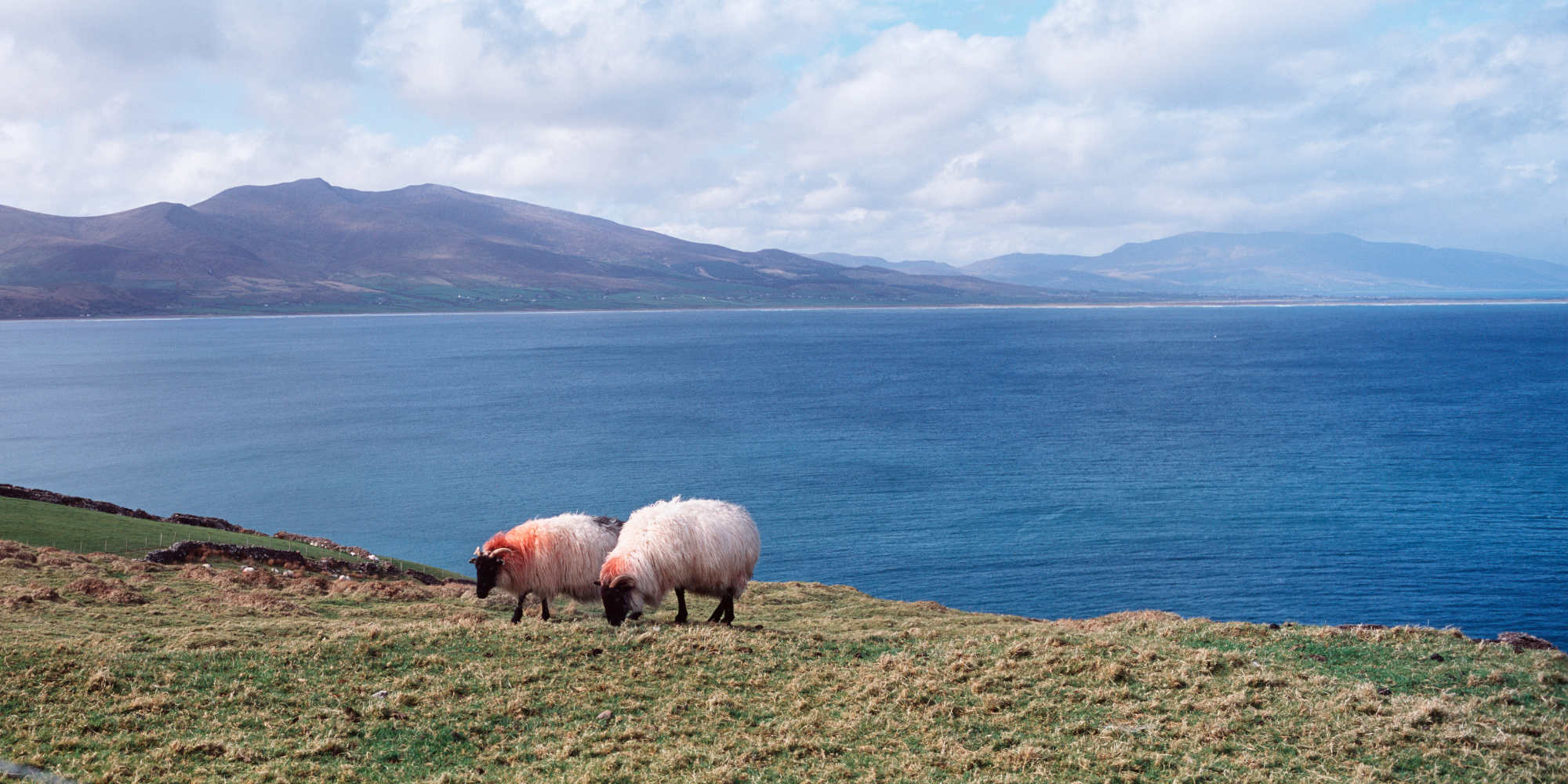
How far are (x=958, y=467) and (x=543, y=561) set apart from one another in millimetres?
51815

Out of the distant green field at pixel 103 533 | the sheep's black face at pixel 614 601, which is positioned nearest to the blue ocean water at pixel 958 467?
the distant green field at pixel 103 533

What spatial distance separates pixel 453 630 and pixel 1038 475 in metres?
54.0

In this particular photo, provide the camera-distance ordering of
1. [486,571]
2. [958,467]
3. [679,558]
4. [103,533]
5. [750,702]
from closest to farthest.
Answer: [750,702] < [679,558] < [486,571] < [103,533] < [958,467]

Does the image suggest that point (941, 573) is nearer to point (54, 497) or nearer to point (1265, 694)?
point (1265, 694)

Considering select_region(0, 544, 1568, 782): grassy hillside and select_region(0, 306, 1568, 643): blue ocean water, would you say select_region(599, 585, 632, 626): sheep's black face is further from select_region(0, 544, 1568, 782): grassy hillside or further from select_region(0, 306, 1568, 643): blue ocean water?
select_region(0, 306, 1568, 643): blue ocean water

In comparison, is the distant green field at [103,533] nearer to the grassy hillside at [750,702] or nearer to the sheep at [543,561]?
the grassy hillside at [750,702]

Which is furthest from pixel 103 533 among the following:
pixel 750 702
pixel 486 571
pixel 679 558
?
pixel 750 702

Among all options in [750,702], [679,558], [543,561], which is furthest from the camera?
[543,561]

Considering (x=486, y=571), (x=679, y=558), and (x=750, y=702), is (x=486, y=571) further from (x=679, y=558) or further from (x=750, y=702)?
(x=750, y=702)

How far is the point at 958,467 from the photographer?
6731 cm

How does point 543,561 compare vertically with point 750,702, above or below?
above

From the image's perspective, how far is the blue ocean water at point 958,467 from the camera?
142 feet

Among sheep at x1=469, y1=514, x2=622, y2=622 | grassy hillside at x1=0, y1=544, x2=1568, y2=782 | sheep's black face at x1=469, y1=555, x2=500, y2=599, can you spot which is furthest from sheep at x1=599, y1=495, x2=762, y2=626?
sheep's black face at x1=469, y1=555, x2=500, y2=599

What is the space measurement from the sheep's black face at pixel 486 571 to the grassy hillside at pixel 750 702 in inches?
48.6
